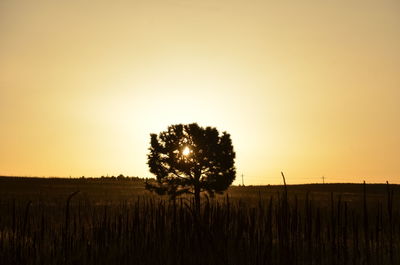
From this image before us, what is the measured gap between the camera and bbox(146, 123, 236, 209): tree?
4241 centimetres

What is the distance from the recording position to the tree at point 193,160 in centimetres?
4241

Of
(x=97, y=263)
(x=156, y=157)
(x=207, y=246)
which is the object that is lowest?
(x=97, y=263)

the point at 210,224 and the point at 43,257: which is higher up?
the point at 210,224

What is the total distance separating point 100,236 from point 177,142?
3534 centimetres

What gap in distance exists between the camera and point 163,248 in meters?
7.71

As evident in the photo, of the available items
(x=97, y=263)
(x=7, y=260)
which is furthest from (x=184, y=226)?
(x=7, y=260)

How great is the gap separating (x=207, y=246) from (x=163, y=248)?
1.45 metres

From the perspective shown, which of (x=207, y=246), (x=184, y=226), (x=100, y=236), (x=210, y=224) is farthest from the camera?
(x=100, y=236)

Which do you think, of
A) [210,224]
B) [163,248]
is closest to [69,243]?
[163,248]

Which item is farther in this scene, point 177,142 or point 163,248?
point 177,142

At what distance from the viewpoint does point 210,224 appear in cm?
711

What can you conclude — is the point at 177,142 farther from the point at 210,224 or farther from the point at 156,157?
the point at 210,224

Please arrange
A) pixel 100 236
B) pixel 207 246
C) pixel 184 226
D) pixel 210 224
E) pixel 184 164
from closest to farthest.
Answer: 1. pixel 207 246
2. pixel 210 224
3. pixel 184 226
4. pixel 100 236
5. pixel 184 164

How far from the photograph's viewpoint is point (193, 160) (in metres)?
42.6
